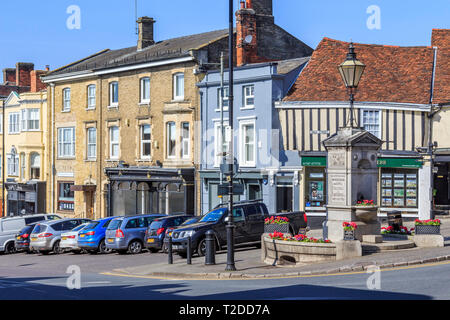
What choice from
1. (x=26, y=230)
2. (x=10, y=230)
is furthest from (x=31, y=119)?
(x=26, y=230)

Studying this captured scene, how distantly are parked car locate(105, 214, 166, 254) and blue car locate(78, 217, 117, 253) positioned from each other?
2.57 ft

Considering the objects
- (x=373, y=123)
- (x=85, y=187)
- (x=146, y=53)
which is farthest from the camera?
(x=85, y=187)

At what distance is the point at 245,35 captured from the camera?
41.4m

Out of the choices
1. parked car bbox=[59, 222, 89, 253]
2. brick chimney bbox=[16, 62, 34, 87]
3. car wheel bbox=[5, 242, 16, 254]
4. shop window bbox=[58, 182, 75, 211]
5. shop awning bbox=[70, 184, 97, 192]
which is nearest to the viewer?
parked car bbox=[59, 222, 89, 253]

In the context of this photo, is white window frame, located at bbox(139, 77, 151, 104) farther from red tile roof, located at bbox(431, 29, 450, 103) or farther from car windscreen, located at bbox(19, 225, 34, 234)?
red tile roof, located at bbox(431, 29, 450, 103)

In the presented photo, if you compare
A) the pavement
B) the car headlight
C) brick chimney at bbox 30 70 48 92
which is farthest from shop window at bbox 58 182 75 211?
the pavement

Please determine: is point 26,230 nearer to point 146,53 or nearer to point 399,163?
point 146,53

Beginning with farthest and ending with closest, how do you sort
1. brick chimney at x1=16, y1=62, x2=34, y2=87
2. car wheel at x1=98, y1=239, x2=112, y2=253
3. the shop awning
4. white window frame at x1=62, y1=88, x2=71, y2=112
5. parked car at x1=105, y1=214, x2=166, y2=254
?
1. brick chimney at x1=16, y1=62, x2=34, y2=87
2. white window frame at x1=62, y1=88, x2=71, y2=112
3. the shop awning
4. car wheel at x1=98, y1=239, x2=112, y2=253
5. parked car at x1=105, y1=214, x2=166, y2=254

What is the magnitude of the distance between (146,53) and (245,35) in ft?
24.2

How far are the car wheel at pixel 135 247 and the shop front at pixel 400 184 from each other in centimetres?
1181

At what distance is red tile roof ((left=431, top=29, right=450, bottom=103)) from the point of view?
33684 millimetres

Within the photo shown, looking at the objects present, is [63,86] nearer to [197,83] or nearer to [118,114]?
[118,114]

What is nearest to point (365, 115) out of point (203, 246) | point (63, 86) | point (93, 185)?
point (203, 246)
